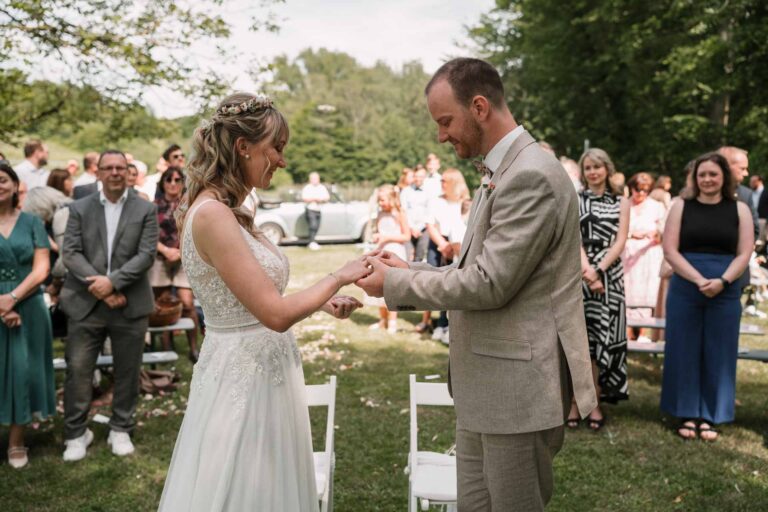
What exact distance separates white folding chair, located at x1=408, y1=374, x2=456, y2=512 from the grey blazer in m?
2.75

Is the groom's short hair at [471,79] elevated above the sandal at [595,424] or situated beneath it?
elevated above

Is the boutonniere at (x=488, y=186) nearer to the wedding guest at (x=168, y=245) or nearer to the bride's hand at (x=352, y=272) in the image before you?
the bride's hand at (x=352, y=272)

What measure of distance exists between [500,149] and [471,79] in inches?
12.0

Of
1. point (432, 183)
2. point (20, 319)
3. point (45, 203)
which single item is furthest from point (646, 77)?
point (20, 319)

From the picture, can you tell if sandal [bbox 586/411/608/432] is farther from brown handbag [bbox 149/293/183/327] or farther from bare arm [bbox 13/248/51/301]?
bare arm [bbox 13/248/51/301]

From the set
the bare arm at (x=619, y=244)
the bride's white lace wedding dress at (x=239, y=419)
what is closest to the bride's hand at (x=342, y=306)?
the bride's white lace wedding dress at (x=239, y=419)

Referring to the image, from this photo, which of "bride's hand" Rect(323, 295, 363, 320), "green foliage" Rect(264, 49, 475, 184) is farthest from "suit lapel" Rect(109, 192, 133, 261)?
"green foliage" Rect(264, 49, 475, 184)

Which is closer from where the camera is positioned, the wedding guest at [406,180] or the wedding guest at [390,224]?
the wedding guest at [390,224]

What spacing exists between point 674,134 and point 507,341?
76.8ft

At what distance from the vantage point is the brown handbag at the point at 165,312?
7320 mm

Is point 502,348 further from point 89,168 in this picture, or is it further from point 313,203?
point 313,203

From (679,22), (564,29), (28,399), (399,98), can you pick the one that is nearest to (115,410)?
(28,399)

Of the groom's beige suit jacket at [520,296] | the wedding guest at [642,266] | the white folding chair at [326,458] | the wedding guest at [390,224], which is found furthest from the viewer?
the wedding guest at [390,224]

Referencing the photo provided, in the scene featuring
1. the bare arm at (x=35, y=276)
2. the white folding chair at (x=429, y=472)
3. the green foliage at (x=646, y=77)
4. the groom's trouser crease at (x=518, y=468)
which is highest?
the green foliage at (x=646, y=77)
